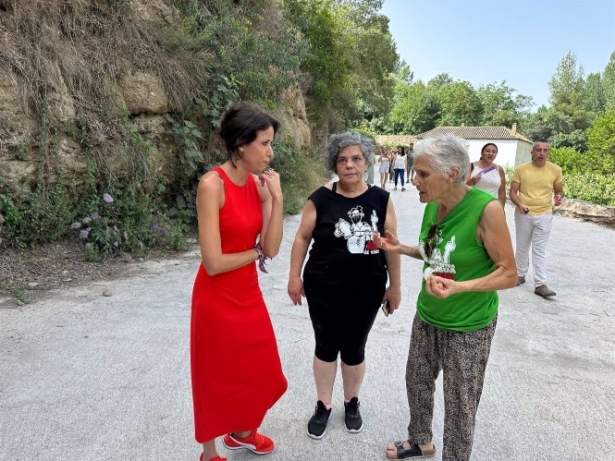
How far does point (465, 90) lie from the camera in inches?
2685

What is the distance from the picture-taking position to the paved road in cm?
239

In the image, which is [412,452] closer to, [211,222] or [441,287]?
[441,287]

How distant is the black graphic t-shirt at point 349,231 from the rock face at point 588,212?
9534 mm

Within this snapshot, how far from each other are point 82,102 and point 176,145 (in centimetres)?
160

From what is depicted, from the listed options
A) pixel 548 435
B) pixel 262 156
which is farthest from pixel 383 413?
pixel 262 156

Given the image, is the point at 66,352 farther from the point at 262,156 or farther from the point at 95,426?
the point at 262,156

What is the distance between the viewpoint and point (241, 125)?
6.34 feet

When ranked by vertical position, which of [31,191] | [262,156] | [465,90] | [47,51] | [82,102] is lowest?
[31,191]

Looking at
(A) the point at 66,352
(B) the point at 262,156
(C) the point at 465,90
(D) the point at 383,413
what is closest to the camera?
(B) the point at 262,156

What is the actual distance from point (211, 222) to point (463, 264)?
110cm

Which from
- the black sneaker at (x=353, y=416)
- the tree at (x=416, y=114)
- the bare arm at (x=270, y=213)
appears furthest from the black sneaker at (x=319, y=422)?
the tree at (x=416, y=114)

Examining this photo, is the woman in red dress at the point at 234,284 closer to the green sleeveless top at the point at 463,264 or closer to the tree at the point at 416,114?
the green sleeveless top at the point at 463,264

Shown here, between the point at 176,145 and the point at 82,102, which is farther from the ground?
the point at 82,102

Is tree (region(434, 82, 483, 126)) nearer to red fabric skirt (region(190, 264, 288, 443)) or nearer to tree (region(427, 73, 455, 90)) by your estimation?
tree (region(427, 73, 455, 90))
